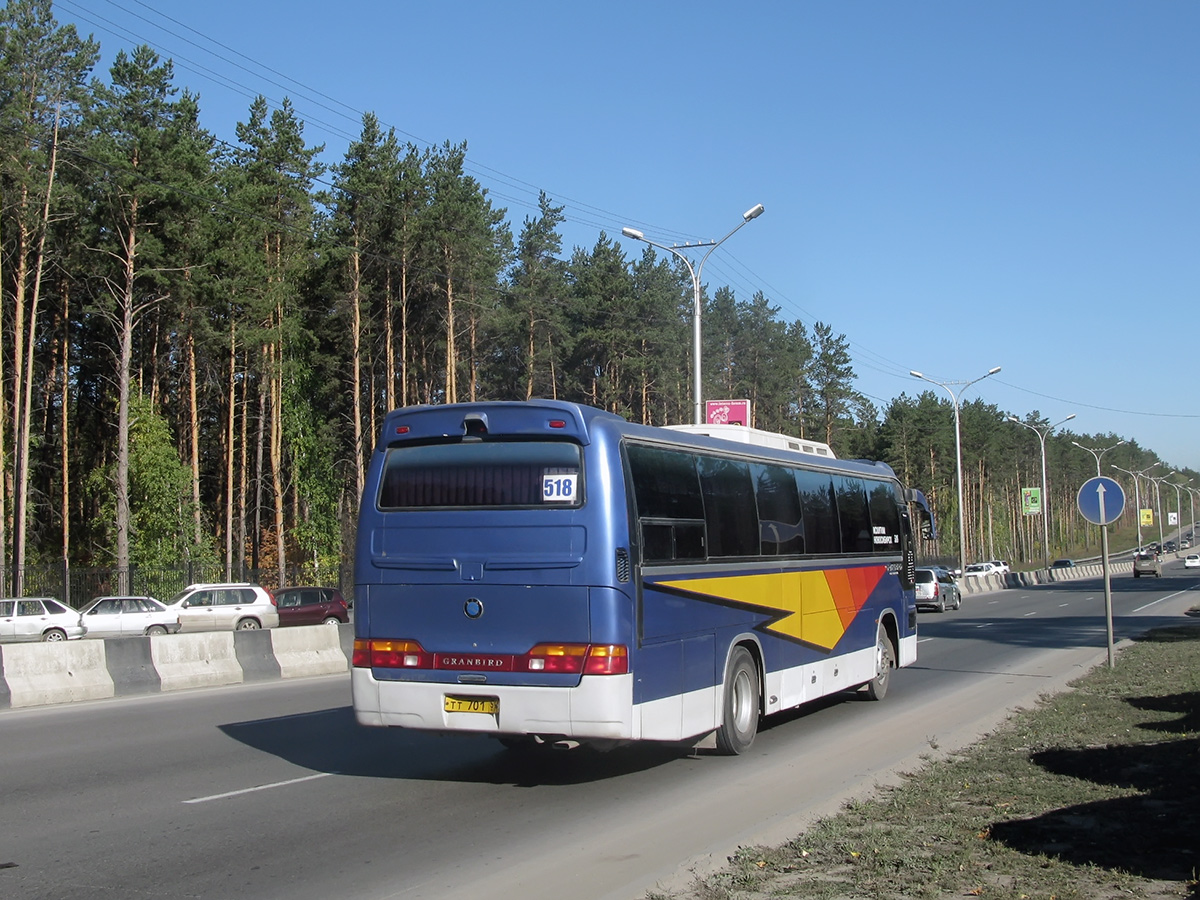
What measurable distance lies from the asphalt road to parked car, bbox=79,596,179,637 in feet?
65.6

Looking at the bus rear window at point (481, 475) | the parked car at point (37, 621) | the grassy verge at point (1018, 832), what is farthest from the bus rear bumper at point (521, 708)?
the parked car at point (37, 621)

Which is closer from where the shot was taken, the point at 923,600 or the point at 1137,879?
the point at 1137,879

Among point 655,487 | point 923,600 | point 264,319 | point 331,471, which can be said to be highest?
point 264,319

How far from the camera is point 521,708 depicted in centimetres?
938

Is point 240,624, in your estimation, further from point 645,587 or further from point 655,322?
point 655,322

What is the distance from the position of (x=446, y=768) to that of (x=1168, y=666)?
12.7m

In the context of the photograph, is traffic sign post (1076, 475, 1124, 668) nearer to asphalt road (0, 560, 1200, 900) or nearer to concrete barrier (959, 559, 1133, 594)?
asphalt road (0, 560, 1200, 900)

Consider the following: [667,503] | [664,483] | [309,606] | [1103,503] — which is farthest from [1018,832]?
[309,606]

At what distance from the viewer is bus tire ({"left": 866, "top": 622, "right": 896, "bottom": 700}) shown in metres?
15.9

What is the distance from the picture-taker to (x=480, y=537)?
31.8 ft

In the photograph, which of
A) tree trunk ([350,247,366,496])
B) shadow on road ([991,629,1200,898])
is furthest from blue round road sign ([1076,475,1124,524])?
tree trunk ([350,247,366,496])

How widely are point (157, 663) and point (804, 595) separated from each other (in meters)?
10.3

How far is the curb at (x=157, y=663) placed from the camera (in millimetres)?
16047

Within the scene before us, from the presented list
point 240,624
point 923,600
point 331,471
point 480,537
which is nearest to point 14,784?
point 480,537
